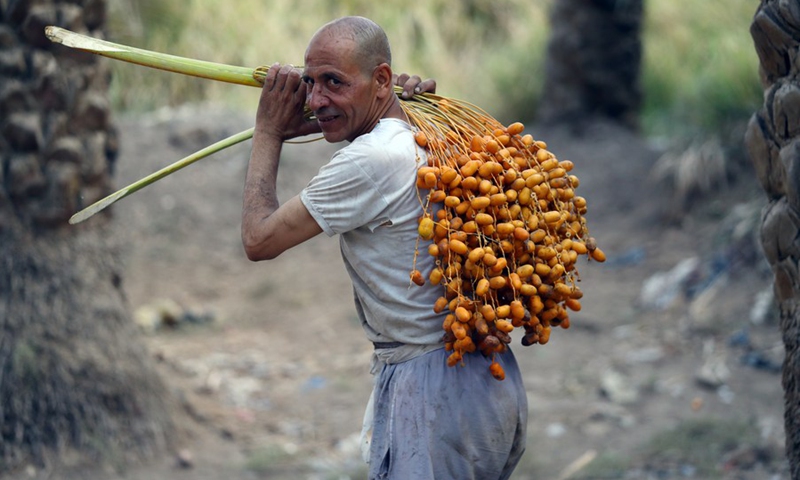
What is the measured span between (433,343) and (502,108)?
7.04 metres

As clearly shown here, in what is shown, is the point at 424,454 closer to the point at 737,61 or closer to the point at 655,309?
the point at 655,309

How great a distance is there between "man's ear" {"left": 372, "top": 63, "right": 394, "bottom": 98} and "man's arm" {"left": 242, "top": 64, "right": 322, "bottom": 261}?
0.23 meters

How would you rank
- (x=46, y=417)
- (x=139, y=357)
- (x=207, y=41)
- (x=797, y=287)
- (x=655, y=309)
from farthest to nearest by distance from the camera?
(x=207, y=41) → (x=655, y=309) → (x=139, y=357) → (x=46, y=417) → (x=797, y=287)

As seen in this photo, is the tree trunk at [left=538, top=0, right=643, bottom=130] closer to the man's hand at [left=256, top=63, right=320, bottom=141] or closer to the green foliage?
the green foliage

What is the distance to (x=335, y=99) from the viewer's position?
8.44 feet

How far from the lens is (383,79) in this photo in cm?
263

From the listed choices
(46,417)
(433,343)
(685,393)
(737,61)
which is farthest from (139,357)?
(737,61)

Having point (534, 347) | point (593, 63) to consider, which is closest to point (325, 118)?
point (534, 347)

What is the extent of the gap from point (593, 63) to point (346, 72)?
629cm

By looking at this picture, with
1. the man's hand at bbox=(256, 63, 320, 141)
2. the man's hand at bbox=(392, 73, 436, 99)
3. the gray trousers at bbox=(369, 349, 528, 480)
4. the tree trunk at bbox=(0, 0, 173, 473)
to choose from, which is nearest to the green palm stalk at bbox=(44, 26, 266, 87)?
the man's hand at bbox=(256, 63, 320, 141)

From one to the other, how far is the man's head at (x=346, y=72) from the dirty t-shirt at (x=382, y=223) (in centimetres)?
9

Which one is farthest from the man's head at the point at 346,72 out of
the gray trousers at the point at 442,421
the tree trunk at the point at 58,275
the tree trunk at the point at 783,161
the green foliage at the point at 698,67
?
the green foliage at the point at 698,67

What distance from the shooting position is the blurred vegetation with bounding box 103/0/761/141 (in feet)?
31.3

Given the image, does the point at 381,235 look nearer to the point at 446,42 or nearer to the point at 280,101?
the point at 280,101
